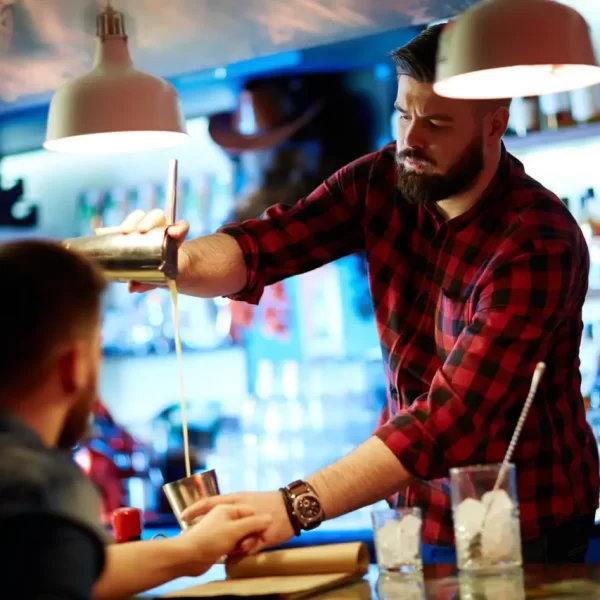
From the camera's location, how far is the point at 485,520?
1.59 metres

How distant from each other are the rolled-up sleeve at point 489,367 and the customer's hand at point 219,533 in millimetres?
309

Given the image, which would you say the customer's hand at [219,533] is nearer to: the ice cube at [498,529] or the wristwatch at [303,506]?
the wristwatch at [303,506]

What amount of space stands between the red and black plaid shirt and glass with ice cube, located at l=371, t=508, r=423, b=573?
24 cm

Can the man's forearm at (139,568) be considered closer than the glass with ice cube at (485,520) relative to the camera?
Yes

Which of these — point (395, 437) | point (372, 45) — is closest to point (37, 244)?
point (395, 437)

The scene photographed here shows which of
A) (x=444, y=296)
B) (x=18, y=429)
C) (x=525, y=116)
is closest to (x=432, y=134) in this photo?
(x=444, y=296)

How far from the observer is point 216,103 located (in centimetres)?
520

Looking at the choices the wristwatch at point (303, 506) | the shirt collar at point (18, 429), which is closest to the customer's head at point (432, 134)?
the wristwatch at point (303, 506)

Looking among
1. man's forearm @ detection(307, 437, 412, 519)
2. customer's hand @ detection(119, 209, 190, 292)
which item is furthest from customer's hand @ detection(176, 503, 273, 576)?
customer's hand @ detection(119, 209, 190, 292)

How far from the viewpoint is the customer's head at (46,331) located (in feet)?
3.44

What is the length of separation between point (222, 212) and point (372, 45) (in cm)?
111

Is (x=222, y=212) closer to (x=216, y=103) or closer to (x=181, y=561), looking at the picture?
(x=216, y=103)

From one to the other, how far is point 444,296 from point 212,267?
0.48 meters

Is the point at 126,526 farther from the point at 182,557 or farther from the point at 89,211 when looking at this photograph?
the point at 89,211
